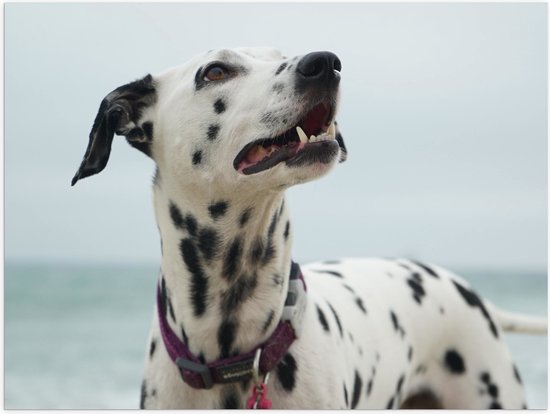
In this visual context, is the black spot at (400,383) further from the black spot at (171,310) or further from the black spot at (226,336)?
the black spot at (171,310)

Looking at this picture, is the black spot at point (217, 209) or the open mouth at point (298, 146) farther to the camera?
the black spot at point (217, 209)

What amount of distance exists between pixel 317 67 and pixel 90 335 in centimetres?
1080

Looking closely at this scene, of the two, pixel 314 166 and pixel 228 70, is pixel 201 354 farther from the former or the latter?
pixel 228 70

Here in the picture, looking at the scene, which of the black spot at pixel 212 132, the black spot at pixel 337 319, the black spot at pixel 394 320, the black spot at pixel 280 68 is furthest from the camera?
the black spot at pixel 394 320

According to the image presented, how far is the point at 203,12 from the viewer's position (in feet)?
13.3

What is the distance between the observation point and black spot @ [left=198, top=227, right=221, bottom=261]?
300 cm

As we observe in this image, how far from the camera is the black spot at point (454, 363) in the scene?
3.96 metres

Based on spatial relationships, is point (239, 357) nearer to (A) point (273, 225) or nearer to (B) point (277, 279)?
(B) point (277, 279)

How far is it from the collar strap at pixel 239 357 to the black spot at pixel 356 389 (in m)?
0.38

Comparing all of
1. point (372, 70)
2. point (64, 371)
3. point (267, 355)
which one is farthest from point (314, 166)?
point (64, 371)

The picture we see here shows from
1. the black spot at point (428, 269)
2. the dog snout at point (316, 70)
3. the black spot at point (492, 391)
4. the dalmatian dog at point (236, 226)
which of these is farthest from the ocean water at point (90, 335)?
the dog snout at point (316, 70)

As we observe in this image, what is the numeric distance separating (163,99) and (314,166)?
759 mm

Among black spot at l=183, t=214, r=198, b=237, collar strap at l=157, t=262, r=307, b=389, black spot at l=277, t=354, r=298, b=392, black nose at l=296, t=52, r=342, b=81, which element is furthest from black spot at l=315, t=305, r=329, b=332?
black nose at l=296, t=52, r=342, b=81

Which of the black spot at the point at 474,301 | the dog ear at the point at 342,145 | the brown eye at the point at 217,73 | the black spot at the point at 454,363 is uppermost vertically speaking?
the brown eye at the point at 217,73
